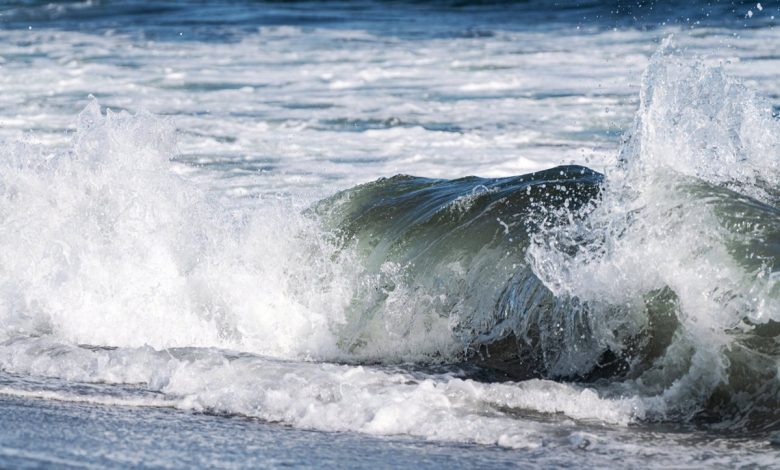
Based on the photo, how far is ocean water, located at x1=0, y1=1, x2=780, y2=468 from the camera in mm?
4461

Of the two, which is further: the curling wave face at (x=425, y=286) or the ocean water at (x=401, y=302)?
the curling wave face at (x=425, y=286)

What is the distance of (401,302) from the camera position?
6.14 metres

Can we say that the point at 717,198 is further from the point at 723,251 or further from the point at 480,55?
the point at 480,55

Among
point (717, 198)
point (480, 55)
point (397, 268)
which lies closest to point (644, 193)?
point (717, 198)

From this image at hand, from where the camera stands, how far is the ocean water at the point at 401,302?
4461mm

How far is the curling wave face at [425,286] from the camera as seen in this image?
4824mm

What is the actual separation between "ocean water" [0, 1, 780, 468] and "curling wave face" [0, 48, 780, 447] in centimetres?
1

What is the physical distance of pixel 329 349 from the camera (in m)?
5.98

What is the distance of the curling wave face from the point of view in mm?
A: 4824

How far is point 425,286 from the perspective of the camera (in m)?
6.19

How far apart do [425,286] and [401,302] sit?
15 cm

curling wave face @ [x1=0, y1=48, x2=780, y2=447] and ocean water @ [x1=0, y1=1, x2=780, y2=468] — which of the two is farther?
curling wave face @ [x1=0, y1=48, x2=780, y2=447]

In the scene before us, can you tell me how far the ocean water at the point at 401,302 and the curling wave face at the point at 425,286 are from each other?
1 cm

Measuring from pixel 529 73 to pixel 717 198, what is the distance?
11.2m
